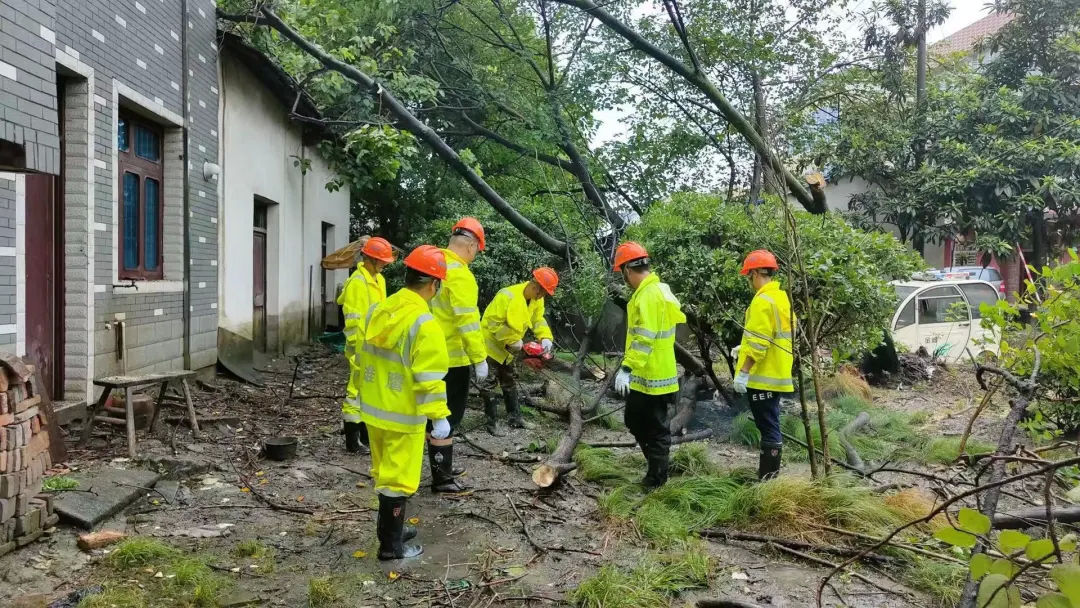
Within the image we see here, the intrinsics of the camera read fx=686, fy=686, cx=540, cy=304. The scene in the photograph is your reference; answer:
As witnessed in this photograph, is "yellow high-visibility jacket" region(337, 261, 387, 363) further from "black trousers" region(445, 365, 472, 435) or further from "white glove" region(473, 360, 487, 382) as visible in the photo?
"white glove" region(473, 360, 487, 382)

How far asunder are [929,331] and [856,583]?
9.65 metres

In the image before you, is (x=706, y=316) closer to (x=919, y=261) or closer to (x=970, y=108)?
(x=919, y=261)

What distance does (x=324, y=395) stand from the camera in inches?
324

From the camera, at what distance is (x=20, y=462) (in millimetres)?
Answer: 3467

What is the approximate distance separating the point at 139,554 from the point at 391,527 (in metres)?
1.27

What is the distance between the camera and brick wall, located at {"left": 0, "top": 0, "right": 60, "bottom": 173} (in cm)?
363

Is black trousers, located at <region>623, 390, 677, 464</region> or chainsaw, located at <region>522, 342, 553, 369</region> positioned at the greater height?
chainsaw, located at <region>522, 342, 553, 369</region>

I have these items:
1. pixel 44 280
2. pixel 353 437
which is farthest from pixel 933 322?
pixel 44 280

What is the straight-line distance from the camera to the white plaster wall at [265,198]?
8.89 m

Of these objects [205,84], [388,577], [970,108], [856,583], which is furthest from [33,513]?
[970,108]

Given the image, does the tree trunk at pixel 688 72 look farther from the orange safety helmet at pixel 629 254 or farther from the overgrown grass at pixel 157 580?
the overgrown grass at pixel 157 580

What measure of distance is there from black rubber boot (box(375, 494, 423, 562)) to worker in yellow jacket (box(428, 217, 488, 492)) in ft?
4.10

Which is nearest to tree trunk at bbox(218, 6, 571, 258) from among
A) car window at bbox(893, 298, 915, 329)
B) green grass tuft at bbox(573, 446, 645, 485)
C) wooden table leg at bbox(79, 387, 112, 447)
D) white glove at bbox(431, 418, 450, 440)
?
green grass tuft at bbox(573, 446, 645, 485)

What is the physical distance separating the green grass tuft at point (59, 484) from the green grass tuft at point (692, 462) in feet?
13.5
